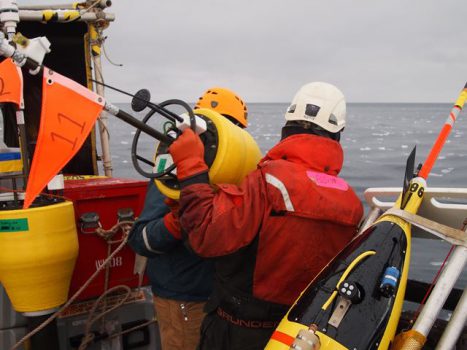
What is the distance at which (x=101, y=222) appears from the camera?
11.3ft

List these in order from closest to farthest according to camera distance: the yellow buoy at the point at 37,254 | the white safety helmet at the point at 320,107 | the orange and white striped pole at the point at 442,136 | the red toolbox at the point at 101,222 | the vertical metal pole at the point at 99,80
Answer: the white safety helmet at the point at 320,107 → the orange and white striped pole at the point at 442,136 → the yellow buoy at the point at 37,254 → the red toolbox at the point at 101,222 → the vertical metal pole at the point at 99,80

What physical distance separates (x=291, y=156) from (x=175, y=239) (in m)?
0.80

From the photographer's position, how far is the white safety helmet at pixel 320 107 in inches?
83.2

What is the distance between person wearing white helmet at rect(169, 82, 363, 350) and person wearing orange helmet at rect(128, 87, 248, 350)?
0.50m

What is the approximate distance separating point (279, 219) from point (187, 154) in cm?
46

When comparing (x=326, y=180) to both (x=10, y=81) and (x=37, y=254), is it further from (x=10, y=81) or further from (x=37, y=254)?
(x=10, y=81)

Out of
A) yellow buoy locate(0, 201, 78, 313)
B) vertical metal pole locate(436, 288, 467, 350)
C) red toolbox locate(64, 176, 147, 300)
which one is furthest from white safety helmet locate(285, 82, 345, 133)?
red toolbox locate(64, 176, 147, 300)

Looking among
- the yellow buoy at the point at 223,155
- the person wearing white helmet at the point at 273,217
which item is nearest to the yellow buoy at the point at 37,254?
the yellow buoy at the point at 223,155

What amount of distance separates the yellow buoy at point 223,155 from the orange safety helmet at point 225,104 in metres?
0.90

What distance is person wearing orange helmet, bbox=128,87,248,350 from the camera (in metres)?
Answer: 2.60

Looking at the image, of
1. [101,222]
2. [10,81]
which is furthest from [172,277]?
[10,81]

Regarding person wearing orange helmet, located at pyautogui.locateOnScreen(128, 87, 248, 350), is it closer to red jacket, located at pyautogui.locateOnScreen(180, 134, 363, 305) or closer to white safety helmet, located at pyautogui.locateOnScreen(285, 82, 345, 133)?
red jacket, located at pyautogui.locateOnScreen(180, 134, 363, 305)

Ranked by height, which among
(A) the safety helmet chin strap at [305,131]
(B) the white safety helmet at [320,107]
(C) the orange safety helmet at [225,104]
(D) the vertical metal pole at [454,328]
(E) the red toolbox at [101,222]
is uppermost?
(B) the white safety helmet at [320,107]

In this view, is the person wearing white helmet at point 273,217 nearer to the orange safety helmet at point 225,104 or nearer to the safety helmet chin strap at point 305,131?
the safety helmet chin strap at point 305,131
